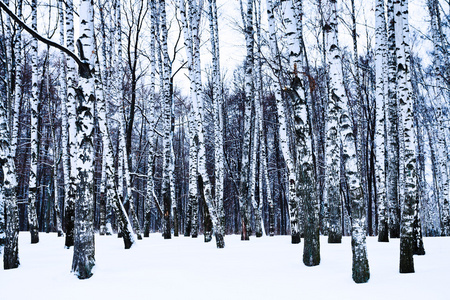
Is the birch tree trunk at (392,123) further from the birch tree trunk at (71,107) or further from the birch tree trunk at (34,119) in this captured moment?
the birch tree trunk at (34,119)

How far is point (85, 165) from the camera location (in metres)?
5.81

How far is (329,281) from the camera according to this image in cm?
482

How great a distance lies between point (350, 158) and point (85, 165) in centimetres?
453

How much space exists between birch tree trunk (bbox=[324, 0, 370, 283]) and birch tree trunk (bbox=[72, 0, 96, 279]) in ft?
14.1

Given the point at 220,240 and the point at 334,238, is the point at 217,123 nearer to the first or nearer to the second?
the point at 220,240

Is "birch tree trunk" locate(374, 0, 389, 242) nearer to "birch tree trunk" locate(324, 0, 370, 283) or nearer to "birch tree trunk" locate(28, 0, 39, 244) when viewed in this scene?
"birch tree trunk" locate(324, 0, 370, 283)

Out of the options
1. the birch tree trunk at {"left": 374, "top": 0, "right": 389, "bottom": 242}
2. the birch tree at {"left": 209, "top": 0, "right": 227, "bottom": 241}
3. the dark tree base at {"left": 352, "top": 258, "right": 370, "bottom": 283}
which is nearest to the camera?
the dark tree base at {"left": 352, "top": 258, "right": 370, "bottom": 283}

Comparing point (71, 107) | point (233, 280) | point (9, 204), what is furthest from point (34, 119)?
point (233, 280)

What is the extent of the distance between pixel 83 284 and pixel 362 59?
2014 cm

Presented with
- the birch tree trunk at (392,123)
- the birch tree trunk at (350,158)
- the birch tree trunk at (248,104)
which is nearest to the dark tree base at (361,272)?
the birch tree trunk at (350,158)

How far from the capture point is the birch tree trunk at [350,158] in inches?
184

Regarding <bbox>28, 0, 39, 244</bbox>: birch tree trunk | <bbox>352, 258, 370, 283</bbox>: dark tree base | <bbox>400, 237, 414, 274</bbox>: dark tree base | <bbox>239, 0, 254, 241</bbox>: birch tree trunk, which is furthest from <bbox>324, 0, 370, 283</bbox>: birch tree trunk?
<bbox>28, 0, 39, 244</bbox>: birch tree trunk

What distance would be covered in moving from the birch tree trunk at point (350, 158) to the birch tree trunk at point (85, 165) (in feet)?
14.1

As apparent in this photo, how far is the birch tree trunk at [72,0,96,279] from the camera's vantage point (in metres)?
5.60
